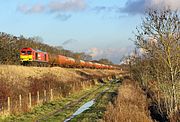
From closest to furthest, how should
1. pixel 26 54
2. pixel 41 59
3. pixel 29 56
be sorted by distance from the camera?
pixel 26 54
pixel 29 56
pixel 41 59

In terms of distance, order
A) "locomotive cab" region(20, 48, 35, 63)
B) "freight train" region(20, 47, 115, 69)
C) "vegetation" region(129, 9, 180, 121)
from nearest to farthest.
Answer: "vegetation" region(129, 9, 180, 121)
"locomotive cab" region(20, 48, 35, 63)
"freight train" region(20, 47, 115, 69)

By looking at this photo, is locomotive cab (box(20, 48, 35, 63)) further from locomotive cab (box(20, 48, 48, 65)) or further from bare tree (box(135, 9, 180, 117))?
bare tree (box(135, 9, 180, 117))

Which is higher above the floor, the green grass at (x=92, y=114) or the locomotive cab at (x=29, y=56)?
the locomotive cab at (x=29, y=56)

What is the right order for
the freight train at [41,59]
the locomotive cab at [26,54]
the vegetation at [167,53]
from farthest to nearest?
the freight train at [41,59] < the locomotive cab at [26,54] < the vegetation at [167,53]

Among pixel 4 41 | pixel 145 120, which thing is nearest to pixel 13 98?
pixel 145 120

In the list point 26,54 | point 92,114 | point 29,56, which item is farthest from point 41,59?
point 92,114

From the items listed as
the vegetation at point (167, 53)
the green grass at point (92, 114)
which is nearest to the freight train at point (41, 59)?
the green grass at point (92, 114)

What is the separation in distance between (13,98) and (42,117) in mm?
4599

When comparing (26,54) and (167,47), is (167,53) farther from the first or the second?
(26,54)

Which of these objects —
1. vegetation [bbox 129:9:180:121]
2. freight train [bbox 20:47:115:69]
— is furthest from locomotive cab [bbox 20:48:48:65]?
vegetation [bbox 129:9:180:121]

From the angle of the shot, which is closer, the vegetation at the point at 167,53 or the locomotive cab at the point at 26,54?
the vegetation at the point at 167,53

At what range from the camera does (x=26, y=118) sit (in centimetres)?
2316

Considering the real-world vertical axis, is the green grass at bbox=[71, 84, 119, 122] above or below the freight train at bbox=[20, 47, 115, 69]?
below

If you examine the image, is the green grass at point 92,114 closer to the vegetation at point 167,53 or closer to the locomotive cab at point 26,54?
the vegetation at point 167,53
